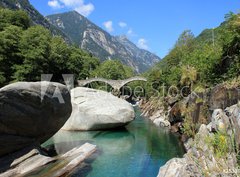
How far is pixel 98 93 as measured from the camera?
28766mm

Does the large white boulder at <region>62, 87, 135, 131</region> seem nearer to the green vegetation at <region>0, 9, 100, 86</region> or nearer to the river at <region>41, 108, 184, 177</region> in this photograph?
the river at <region>41, 108, 184, 177</region>

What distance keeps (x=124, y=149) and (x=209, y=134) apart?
30.0 ft

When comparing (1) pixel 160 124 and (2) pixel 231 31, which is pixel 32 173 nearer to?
(2) pixel 231 31

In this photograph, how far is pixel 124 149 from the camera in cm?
1944

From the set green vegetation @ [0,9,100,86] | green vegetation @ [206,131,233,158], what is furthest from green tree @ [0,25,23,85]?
green vegetation @ [206,131,233,158]

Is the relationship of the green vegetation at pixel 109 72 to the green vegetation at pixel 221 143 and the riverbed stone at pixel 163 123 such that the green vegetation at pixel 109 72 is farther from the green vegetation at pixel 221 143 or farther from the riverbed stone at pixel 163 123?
the green vegetation at pixel 221 143

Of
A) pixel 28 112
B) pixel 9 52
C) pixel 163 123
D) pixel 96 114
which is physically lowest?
pixel 163 123

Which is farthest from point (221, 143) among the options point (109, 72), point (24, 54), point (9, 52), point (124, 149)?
point (109, 72)

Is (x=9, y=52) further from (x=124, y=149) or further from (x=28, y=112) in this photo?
(x=28, y=112)

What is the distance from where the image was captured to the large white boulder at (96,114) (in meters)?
25.5

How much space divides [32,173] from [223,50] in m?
13.0

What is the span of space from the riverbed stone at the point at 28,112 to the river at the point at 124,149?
2.71 metres

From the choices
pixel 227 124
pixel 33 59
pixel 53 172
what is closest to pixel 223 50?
pixel 227 124

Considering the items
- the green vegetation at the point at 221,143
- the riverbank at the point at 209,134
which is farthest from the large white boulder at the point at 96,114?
the green vegetation at the point at 221,143
